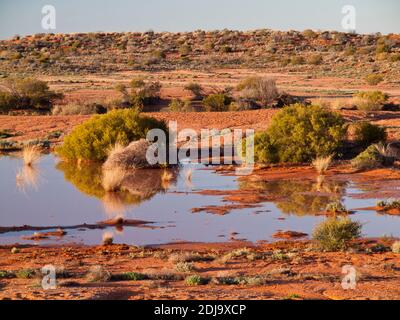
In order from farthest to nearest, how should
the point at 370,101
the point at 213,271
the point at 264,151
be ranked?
1. the point at 370,101
2. the point at 264,151
3. the point at 213,271

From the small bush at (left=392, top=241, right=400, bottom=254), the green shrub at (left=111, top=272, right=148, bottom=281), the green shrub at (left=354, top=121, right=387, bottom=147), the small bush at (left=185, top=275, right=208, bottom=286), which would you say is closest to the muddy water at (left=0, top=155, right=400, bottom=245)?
the small bush at (left=392, top=241, right=400, bottom=254)

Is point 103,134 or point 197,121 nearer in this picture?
point 103,134

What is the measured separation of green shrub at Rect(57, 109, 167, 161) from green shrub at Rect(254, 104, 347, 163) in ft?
14.4

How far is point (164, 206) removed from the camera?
1725 cm

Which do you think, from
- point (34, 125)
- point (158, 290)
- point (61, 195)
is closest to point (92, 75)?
point (34, 125)

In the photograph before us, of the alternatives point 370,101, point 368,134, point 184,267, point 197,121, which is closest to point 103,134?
point 197,121

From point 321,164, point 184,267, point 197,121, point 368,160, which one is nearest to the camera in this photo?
point 184,267

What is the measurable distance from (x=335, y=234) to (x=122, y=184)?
27.8 feet

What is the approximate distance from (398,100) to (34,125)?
1890 centimetres

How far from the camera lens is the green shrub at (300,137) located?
2348 cm

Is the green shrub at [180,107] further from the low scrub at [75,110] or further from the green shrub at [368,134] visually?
the green shrub at [368,134]

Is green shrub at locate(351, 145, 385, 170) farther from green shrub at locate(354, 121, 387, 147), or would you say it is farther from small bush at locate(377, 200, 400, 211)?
small bush at locate(377, 200, 400, 211)

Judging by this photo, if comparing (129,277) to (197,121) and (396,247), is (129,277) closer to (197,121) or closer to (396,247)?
(396,247)
